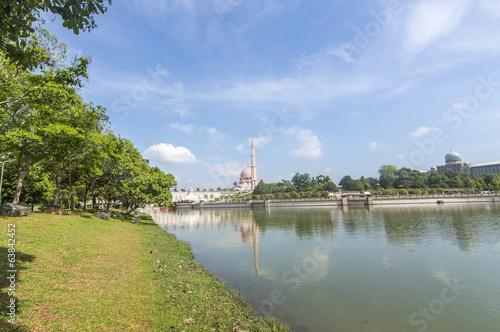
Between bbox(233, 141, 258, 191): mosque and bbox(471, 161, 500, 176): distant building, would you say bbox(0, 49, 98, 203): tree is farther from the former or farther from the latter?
bbox(471, 161, 500, 176): distant building

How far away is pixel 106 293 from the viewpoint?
757 centimetres

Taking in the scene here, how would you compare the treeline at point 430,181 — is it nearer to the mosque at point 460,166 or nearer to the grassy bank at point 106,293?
the mosque at point 460,166

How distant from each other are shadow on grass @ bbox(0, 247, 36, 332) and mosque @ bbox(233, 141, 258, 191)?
152 meters

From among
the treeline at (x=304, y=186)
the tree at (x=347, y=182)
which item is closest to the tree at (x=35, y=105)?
the treeline at (x=304, y=186)

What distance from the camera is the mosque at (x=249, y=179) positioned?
551ft

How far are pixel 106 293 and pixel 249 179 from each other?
175m

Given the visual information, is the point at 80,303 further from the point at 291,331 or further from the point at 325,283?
the point at 325,283

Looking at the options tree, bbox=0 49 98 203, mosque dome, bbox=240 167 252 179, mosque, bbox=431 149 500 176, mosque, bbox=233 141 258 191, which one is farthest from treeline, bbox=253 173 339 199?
tree, bbox=0 49 98 203

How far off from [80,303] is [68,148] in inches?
608

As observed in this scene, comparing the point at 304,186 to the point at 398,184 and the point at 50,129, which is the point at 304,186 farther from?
the point at 50,129

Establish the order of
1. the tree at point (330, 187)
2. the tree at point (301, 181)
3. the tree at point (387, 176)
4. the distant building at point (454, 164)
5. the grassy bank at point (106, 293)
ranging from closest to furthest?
the grassy bank at point (106, 293) < the tree at point (387, 176) < the tree at point (330, 187) < the tree at point (301, 181) < the distant building at point (454, 164)

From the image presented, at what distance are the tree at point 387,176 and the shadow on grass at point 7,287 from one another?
123 meters

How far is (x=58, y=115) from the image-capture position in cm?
1594

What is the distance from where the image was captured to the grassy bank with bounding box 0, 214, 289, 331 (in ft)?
19.3
